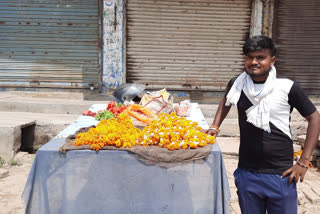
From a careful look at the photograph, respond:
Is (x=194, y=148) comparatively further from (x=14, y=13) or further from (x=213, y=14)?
(x=14, y=13)

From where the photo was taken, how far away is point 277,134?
2.19 meters

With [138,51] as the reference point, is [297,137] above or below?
below

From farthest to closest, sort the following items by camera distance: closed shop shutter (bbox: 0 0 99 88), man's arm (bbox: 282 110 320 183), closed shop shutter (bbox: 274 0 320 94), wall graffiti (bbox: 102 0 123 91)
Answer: closed shop shutter (bbox: 274 0 320 94) → closed shop shutter (bbox: 0 0 99 88) → wall graffiti (bbox: 102 0 123 91) → man's arm (bbox: 282 110 320 183)

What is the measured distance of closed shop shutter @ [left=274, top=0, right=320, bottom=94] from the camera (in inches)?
338

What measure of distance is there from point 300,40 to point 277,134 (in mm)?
7538

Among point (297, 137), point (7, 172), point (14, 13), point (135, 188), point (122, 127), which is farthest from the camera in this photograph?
point (14, 13)

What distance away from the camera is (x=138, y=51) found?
28.3 ft

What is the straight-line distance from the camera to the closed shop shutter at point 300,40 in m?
8.59

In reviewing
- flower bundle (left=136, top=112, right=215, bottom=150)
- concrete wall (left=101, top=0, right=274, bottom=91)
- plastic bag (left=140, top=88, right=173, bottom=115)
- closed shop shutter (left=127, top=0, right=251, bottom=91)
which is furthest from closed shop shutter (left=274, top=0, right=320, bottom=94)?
flower bundle (left=136, top=112, right=215, bottom=150)

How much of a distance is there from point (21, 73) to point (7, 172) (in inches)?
177

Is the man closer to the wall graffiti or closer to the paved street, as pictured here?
the paved street

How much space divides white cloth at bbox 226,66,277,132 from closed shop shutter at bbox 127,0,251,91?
6.49m

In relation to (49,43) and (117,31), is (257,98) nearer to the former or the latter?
(117,31)

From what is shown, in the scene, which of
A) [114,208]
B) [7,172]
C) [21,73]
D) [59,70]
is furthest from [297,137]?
[21,73]
